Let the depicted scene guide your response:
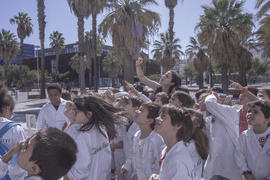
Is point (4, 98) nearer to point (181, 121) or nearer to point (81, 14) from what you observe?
point (181, 121)

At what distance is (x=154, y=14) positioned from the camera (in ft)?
49.3

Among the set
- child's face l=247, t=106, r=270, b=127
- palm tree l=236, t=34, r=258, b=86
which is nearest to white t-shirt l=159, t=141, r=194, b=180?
child's face l=247, t=106, r=270, b=127

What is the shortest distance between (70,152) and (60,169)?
12 cm

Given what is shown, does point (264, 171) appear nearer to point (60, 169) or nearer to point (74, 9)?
point (60, 169)

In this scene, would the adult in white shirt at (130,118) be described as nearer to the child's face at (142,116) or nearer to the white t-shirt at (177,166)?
the child's face at (142,116)

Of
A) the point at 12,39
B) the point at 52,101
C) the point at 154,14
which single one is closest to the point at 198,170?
the point at 52,101

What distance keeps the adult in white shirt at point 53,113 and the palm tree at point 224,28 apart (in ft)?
52.8

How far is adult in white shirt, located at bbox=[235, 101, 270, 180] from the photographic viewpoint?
278 centimetres

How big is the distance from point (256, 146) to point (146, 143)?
52.9 inches

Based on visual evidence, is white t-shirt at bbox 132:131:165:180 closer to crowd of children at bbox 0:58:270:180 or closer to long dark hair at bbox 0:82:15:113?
crowd of children at bbox 0:58:270:180

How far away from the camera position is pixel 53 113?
4.59m

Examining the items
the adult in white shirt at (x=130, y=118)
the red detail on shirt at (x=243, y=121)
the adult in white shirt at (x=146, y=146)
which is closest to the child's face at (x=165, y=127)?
the adult in white shirt at (x=146, y=146)

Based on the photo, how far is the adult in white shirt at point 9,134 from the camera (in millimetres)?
2225

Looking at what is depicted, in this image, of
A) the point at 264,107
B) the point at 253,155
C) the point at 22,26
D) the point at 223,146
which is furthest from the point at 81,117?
the point at 22,26
